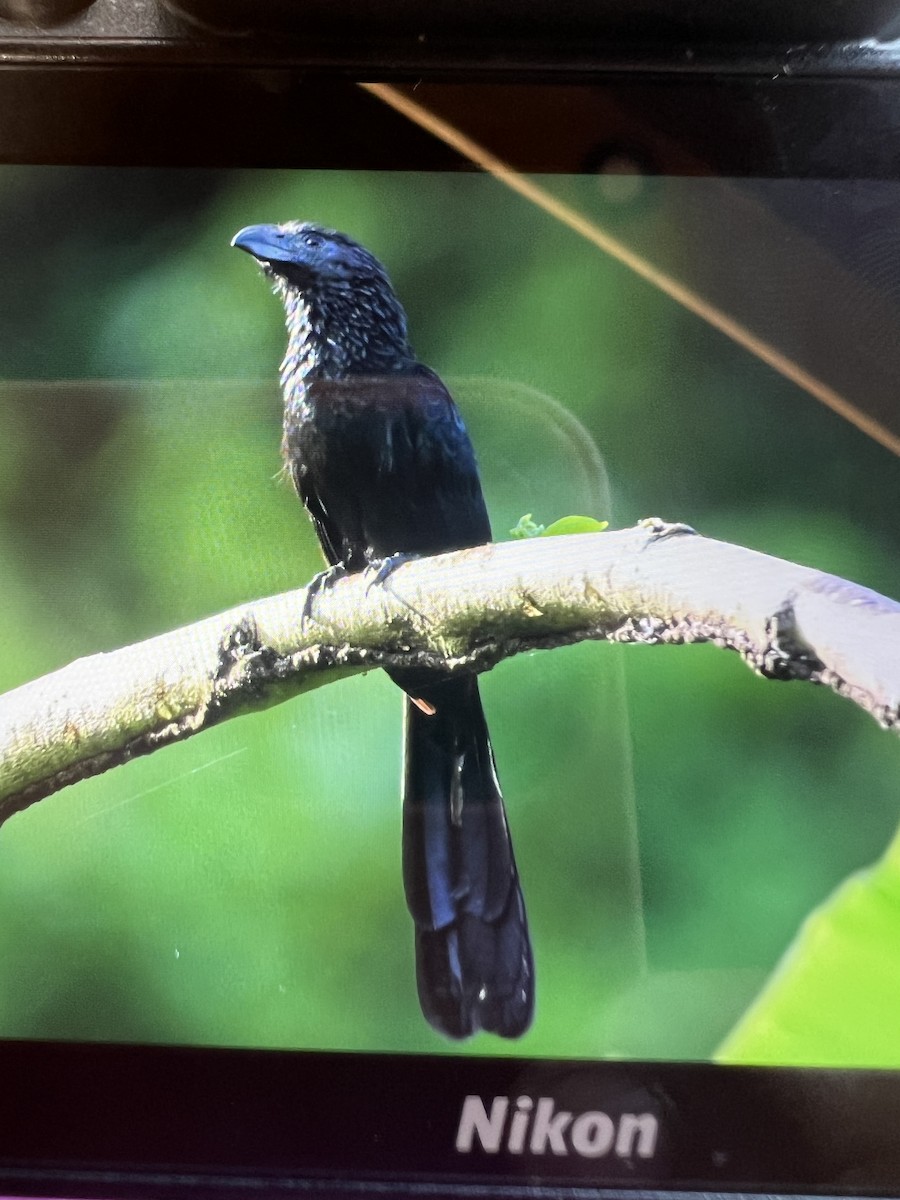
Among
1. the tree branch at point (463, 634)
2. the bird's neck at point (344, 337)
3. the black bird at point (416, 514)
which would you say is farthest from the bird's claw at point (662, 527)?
the bird's neck at point (344, 337)

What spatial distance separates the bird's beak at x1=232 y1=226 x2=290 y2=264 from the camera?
2.40ft

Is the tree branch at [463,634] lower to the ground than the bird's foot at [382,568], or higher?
lower

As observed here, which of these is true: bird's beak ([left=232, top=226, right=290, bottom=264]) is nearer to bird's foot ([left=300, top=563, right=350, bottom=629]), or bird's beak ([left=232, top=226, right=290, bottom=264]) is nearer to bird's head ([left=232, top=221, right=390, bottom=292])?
bird's head ([left=232, top=221, right=390, bottom=292])

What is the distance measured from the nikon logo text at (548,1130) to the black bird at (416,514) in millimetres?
61

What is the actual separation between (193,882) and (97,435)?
40cm

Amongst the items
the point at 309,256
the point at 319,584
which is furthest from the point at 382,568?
the point at 309,256

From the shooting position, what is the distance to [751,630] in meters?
0.65

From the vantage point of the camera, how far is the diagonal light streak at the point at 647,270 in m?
0.70

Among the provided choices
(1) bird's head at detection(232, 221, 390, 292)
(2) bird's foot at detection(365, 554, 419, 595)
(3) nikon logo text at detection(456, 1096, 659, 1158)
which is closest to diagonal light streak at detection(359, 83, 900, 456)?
(1) bird's head at detection(232, 221, 390, 292)

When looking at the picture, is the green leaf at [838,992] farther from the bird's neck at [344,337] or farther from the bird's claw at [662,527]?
the bird's neck at [344,337]

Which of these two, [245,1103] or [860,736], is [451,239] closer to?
[860,736]

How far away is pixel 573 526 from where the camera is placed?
711 mm

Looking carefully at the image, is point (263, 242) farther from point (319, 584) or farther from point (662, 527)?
point (662, 527)

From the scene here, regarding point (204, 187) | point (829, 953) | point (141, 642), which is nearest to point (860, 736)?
point (829, 953)
